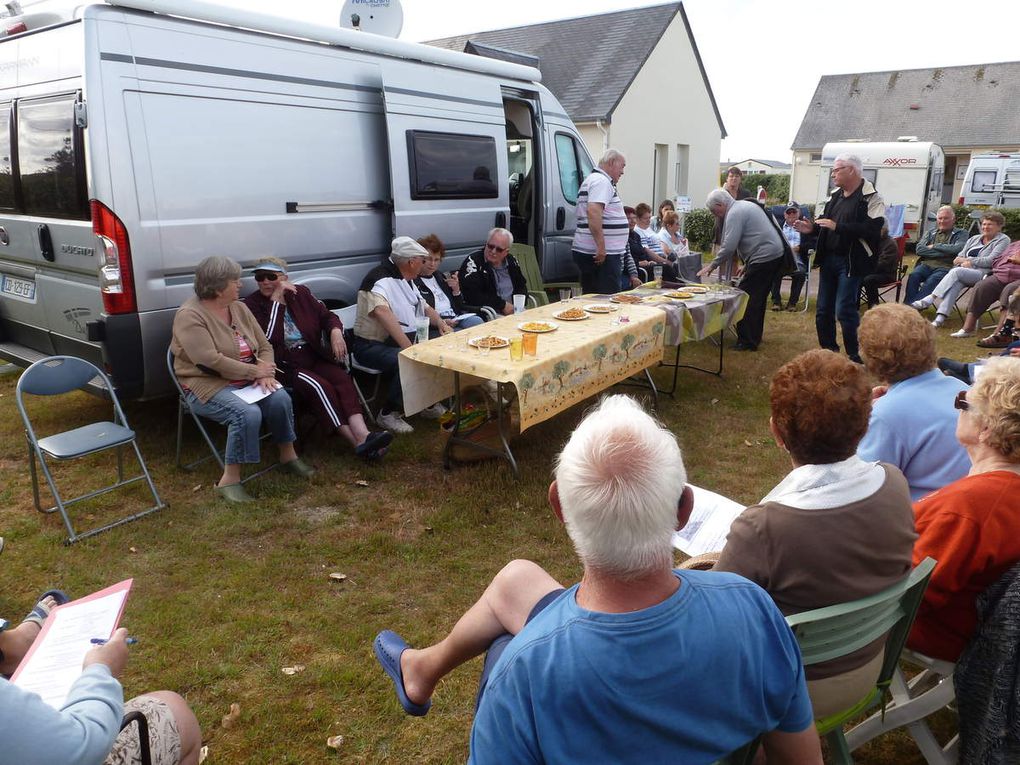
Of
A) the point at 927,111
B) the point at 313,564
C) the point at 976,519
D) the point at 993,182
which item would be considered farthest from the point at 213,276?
the point at 927,111

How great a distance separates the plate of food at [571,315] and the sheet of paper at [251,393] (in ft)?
6.50

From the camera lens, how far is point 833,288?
6609 mm

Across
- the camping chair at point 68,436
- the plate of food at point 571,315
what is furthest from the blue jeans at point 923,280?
the camping chair at point 68,436

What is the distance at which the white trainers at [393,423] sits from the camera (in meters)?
4.93

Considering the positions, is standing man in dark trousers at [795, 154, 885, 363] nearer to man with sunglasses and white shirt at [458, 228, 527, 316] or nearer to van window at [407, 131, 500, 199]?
man with sunglasses and white shirt at [458, 228, 527, 316]

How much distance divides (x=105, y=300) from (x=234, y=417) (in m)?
0.95

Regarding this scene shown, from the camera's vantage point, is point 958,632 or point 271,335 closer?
point 958,632

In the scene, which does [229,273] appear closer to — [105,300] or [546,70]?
[105,300]

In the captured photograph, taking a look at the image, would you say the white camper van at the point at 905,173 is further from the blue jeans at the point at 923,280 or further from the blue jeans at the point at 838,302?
the blue jeans at the point at 838,302

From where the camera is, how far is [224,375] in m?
4.00

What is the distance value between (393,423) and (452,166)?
7.45ft

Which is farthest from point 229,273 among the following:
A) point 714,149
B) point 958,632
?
point 714,149

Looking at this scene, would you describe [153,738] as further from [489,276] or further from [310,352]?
[489,276]

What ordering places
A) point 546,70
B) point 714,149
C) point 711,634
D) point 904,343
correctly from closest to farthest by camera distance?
point 711,634
point 904,343
point 546,70
point 714,149
